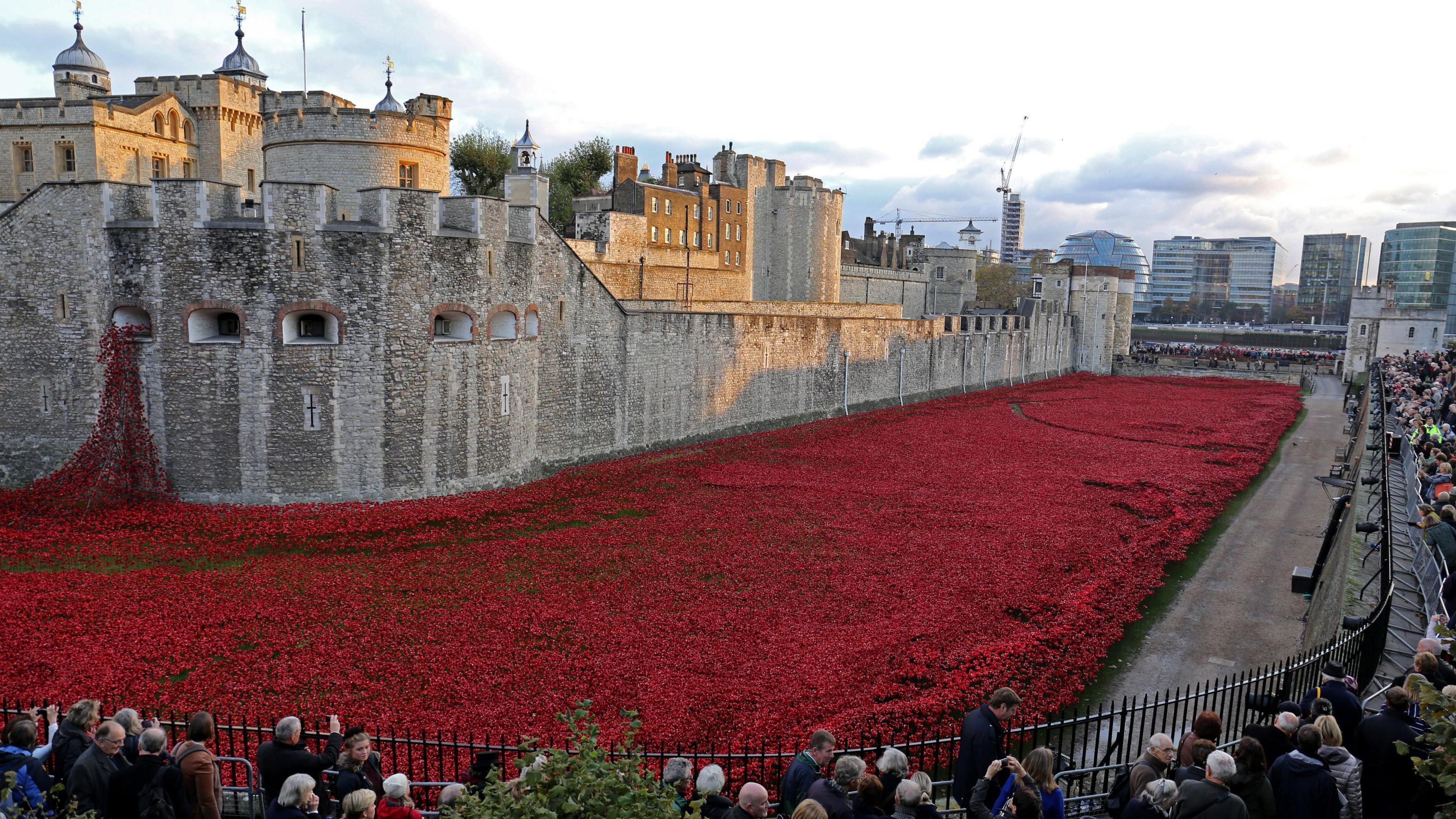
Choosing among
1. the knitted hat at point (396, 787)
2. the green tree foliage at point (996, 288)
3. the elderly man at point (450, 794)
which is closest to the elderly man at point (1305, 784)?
the elderly man at point (450, 794)

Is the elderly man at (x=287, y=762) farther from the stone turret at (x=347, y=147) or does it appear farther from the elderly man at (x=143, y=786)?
the stone turret at (x=347, y=147)

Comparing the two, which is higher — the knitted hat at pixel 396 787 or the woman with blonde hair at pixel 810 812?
the woman with blonde hair at pixel 810 812

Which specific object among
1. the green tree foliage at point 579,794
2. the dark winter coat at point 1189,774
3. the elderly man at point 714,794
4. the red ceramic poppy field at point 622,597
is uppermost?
the green tree foliage at point 579,794

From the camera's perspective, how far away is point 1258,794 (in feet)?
22.3

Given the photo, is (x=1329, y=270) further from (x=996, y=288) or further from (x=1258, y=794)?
(x=1258, y=794)

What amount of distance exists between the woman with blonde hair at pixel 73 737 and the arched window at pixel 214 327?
48.3ft

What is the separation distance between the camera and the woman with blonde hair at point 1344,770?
7.03 meters

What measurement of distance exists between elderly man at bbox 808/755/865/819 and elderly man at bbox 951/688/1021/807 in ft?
4.40

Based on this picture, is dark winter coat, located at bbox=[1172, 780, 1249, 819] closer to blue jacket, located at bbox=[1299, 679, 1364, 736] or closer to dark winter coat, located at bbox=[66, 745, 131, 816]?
blue jacket, located at bbox=[1299, 679, 1364, 736]

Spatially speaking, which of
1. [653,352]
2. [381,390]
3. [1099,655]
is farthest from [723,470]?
[1099,655]

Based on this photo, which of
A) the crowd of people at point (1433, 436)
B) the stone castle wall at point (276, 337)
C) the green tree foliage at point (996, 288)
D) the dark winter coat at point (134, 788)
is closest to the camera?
the dark winter coat at point (134, 788)

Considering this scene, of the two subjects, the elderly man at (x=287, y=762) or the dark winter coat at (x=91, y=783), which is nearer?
the dark winter coat at (x=91, y=783)

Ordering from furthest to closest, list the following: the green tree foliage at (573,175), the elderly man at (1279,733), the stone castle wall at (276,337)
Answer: the green tree foliage at (573,175)
the stone castle wall at (276,337)
the elderly man at (1279,733)

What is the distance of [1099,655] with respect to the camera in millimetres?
13781
